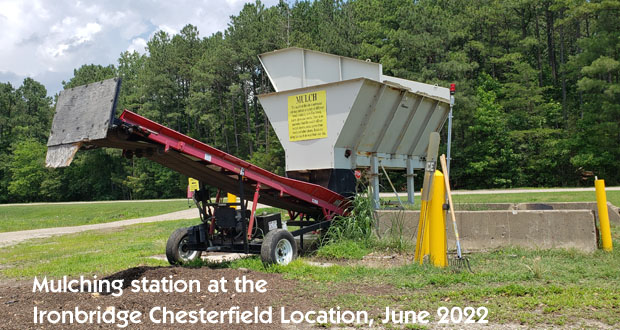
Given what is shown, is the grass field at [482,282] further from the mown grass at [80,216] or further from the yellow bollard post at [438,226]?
the mown grass at [80,216]

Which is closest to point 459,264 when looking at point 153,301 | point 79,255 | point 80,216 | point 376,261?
point 376,261

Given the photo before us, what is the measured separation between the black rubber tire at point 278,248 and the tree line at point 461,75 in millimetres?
29992

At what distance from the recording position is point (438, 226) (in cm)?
686

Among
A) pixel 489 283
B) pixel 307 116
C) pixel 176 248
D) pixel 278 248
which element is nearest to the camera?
pixel 489 283

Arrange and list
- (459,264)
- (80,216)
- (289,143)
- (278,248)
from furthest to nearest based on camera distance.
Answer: (80,216), (289,143), (278,248), (459,264)

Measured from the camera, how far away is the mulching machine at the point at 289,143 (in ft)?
19.1

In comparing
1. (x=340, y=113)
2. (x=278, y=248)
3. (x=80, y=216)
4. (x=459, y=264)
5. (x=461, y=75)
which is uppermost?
(x=461, y=75)

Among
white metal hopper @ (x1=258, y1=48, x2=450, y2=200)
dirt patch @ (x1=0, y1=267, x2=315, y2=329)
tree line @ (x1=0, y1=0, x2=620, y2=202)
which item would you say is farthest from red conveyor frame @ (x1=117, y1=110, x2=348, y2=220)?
tree line @ (x1=0, y1=0, x2=620, y2=202)

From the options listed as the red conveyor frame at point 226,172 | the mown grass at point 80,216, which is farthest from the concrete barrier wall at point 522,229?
the mown grass at point 80,216

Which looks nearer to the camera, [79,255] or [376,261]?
[376,261]

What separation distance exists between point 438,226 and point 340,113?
3668mm

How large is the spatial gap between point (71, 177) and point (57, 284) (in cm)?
7027

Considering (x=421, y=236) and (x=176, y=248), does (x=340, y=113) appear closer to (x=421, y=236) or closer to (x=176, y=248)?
(x=421, y=236)

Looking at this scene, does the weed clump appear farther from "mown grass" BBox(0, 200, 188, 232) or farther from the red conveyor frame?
"mown grass" BBox(0, 200, 188, 232)
